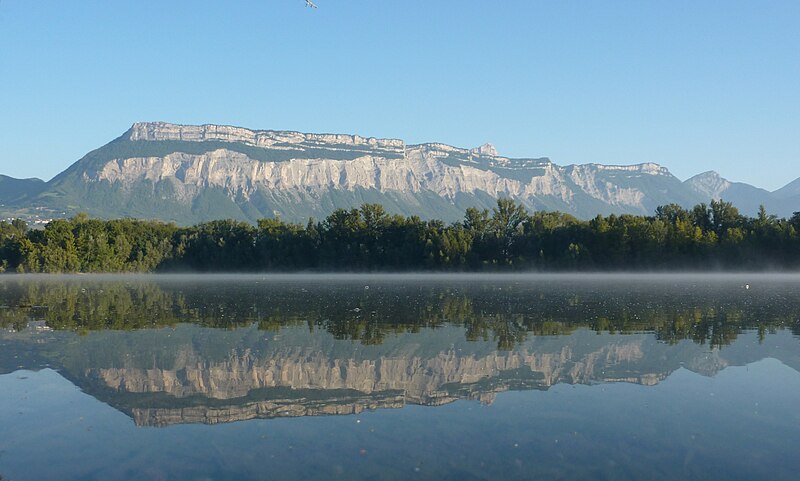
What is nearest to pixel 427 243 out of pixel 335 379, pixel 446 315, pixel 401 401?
pixel 446 315

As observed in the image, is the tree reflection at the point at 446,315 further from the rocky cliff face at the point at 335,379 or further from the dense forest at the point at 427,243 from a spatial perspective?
the dense forest at the point at 427,243

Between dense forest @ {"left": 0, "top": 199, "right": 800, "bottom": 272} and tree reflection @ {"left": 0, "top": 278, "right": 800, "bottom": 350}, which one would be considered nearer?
tree reflection @ {"left": 0, "top": 278, "right": 800, "bottom": 350}

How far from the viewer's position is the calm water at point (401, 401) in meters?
14.0

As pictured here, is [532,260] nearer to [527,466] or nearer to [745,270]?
[745,270]

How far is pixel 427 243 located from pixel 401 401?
136 metres

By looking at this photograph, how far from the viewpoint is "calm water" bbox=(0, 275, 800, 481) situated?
14.0 meters

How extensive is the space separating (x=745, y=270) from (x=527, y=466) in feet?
445

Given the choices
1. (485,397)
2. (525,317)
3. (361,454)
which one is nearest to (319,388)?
(485,397)

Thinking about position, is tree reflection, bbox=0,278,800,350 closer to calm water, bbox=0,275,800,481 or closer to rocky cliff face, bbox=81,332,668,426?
calm water, bbox=0,275,800,481

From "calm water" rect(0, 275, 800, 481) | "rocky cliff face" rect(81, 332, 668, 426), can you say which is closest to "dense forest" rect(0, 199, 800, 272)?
"calm water" rect(0, 275, 800, 481)

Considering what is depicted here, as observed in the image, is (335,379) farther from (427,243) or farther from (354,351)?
(427,243)

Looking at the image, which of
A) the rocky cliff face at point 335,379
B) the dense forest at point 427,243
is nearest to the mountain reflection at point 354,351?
the rocky cliff face at point 335,379

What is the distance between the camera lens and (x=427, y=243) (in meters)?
155

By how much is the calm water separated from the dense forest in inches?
4262
